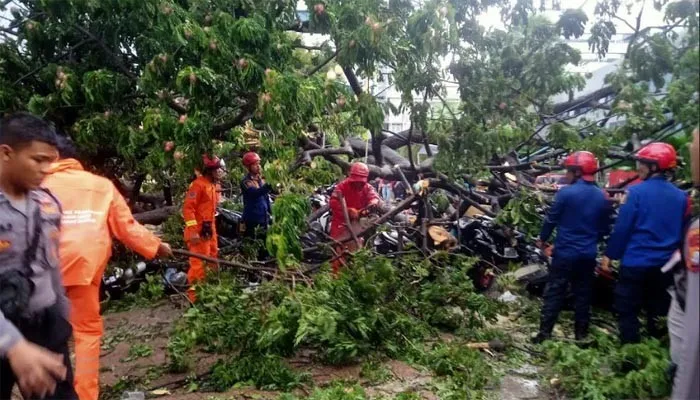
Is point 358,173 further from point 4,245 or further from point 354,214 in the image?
point 4,245

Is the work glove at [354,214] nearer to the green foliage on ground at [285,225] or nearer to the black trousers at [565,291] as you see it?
the green foliage on ground at [285,225]

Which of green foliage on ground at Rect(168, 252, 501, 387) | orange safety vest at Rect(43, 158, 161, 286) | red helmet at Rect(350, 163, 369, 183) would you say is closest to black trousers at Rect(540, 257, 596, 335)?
green foliage on ground at Rect(168, 252, 501, 387)

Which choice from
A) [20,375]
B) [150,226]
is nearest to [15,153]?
[20,375]

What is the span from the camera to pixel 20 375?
1.88 meters

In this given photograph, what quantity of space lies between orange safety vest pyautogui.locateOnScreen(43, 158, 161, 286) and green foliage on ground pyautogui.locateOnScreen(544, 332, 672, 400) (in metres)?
2.74

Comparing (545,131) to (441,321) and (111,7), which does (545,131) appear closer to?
(441,321)

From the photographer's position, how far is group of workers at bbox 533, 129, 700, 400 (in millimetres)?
1543

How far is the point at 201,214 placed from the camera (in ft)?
20.6

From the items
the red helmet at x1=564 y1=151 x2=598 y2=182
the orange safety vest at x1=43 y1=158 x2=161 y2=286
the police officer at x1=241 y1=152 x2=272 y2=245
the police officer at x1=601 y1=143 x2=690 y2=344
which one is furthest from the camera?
the police officer at x1=241 y1=152 x2=272 y2=245

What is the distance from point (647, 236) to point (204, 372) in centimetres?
305

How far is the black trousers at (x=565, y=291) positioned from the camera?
4844 millimetres

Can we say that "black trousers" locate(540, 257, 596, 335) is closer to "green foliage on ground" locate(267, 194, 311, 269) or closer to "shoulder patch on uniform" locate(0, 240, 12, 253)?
"green foliage on ground" locate(267, 194, 311, 269)

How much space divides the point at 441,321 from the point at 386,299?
68 centimetres

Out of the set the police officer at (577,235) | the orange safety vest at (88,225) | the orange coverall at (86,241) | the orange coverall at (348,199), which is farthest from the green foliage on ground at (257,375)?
the orange coverall at (348,199)
